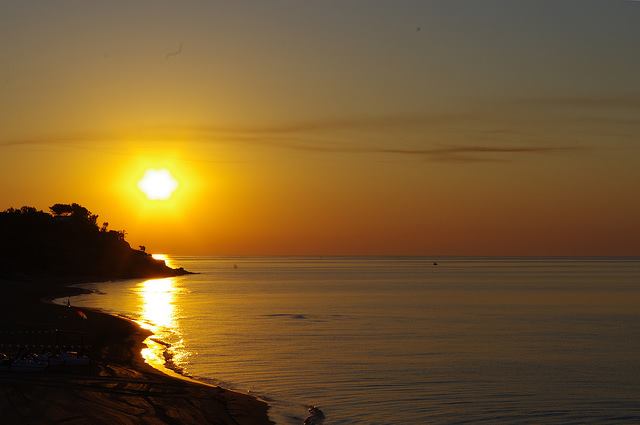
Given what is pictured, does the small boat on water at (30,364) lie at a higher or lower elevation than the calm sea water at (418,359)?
lower

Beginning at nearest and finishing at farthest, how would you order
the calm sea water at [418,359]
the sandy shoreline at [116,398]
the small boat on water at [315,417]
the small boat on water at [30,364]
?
the sandy shoreline at [116,398], the small boat on water at [315,417], the calm sea water at [418,359], the small boat on water at [30,364]

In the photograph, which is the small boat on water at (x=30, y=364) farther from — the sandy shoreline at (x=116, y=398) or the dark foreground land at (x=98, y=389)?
the sandy shoreline at (x=116, y=398)

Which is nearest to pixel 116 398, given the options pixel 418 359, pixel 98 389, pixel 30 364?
pixel 98 389

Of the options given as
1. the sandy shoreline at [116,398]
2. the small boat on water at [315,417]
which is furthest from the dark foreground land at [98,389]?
the small boat on water at [315,417]

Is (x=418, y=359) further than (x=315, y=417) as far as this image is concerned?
Yes

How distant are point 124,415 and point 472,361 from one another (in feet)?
86.7

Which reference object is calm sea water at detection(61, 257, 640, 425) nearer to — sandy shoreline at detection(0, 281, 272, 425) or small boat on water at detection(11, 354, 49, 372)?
sandy shoreline at detection(0, 281, 272, 425)

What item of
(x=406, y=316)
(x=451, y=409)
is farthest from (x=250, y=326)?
(x=451, y=409)

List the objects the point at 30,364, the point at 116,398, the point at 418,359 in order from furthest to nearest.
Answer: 1. the point at 418,359
2. the point at 30,364
3. the point at 116,398

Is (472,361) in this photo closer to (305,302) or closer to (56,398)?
(56,398)

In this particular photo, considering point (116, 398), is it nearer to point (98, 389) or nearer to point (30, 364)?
point (98, 389)

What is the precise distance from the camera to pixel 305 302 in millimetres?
109562

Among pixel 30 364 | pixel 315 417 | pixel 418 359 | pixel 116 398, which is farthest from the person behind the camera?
pixel 418 359

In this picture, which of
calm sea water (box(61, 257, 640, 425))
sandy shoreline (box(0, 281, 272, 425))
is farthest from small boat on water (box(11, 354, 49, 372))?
calm sea water (box(61, 257, 640, 425))
